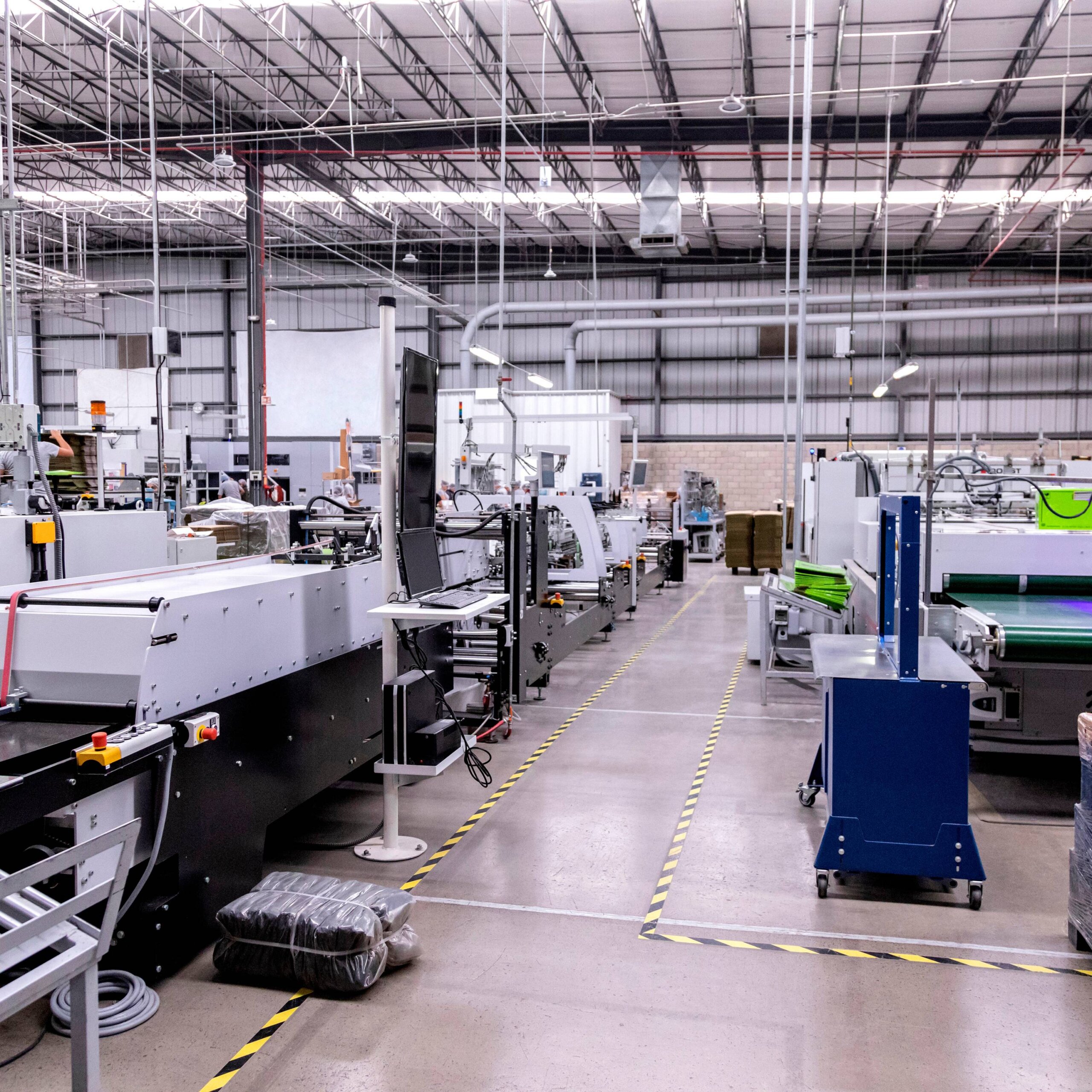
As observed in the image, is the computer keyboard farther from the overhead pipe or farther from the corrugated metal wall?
the corrugated metal wall

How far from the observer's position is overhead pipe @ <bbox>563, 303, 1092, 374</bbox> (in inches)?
697

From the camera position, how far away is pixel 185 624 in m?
2.81

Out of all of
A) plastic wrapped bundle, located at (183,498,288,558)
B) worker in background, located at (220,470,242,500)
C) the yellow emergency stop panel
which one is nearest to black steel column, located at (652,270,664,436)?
worker in background, located at (220,470,242,500)

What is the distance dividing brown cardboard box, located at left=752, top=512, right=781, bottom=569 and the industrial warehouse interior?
0.28 feet

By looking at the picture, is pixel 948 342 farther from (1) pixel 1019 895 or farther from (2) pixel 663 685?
(1) pixel 1019 895

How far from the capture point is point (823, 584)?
6.74 m

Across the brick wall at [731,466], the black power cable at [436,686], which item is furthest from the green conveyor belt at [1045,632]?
the brick wall at [731,466]

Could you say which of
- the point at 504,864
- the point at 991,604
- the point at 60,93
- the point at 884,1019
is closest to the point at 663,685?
the point at 991,604

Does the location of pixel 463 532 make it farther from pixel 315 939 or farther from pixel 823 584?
pixel 823 584

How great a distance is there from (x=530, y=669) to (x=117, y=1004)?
395 centimetres

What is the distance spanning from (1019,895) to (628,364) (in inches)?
776

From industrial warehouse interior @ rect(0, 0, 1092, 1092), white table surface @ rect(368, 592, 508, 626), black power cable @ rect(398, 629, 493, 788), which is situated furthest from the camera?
black power cable @ rect(398, 629, 493, 788)

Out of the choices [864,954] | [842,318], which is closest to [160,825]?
[864,954]

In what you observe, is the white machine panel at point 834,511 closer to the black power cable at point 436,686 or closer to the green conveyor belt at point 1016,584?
the green conveyor belt at point 1016,584
